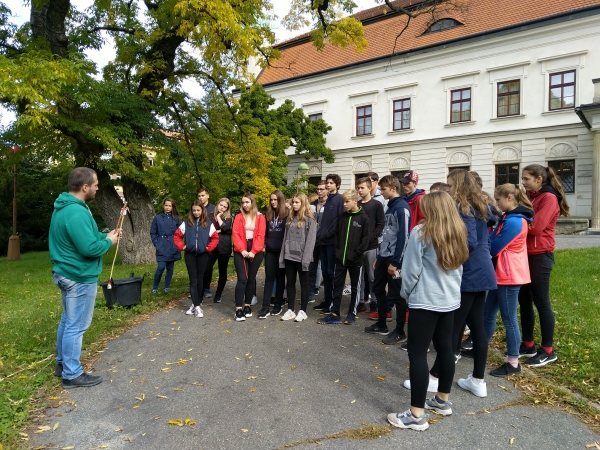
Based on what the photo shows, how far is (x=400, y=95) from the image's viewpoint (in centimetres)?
2952

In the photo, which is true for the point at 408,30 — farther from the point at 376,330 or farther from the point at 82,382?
the point at 82,382

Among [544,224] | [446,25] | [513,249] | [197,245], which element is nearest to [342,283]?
[197,245]

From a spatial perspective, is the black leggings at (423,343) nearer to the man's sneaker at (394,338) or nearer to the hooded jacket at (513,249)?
the hooded jacket at (513,249)

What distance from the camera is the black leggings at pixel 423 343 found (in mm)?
3371

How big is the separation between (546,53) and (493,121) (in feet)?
14.1

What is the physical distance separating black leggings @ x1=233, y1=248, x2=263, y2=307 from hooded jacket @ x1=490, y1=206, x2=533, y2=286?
139 inches

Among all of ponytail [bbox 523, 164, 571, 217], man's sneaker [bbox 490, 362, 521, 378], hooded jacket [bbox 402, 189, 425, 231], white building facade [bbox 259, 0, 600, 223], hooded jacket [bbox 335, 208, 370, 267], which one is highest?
white building facade [bbox 259, 0, 600, 223]

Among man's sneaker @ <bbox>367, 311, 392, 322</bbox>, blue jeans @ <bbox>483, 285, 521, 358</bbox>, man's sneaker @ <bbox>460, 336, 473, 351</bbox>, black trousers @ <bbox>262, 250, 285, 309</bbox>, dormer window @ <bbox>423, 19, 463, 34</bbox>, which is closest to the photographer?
blue jeans @ <bbox>483, 285, 521, 358</bbox>

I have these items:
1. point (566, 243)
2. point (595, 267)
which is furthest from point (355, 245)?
point (566, 243)

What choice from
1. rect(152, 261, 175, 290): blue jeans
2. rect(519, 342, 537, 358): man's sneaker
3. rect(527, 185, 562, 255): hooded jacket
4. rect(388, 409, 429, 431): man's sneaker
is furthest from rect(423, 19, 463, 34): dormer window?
rect(388, 409, 429, 431): man's sneaker

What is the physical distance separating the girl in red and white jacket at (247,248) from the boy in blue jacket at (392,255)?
1864 mm

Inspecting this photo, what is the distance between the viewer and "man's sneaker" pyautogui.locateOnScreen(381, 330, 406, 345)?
5410 millimetres

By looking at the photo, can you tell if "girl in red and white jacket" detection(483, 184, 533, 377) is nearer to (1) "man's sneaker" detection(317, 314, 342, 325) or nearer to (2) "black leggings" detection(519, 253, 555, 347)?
(2) "black leggings" detection(519, 253, 555, 347)

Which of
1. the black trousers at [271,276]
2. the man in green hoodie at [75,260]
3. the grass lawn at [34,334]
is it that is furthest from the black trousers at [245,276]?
the man in green hoodie at [75,260]
